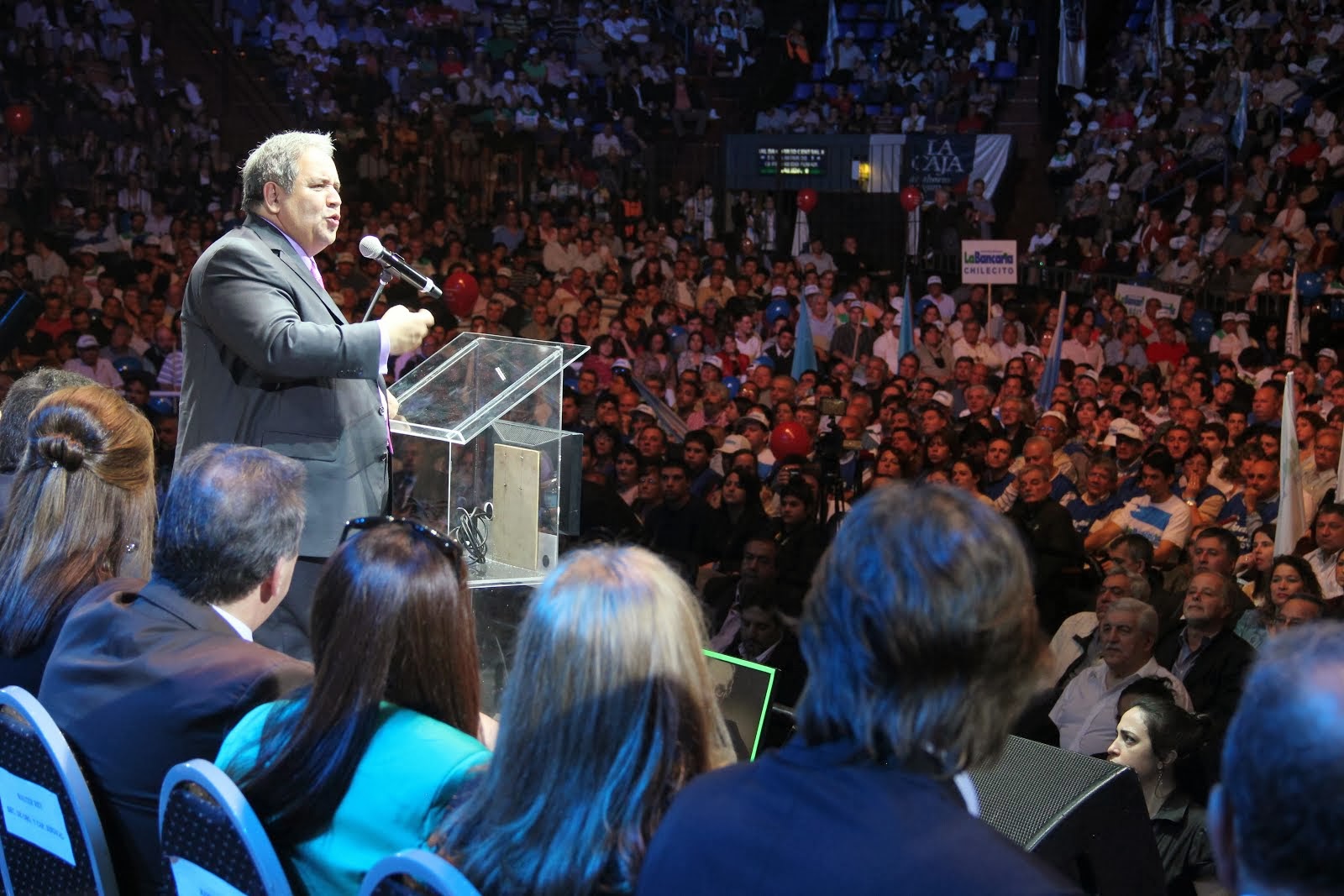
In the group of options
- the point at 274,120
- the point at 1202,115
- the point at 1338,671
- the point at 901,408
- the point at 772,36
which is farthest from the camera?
the point at 772,36

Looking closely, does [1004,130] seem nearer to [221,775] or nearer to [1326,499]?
[1326,499]

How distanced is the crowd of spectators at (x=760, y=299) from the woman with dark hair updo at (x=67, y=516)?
26.7 inches

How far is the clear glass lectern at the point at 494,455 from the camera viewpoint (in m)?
3.11

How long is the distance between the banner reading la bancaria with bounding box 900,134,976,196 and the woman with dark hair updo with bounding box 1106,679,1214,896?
1188cm

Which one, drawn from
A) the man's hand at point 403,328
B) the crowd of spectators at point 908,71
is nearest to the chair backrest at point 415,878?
the man's hand at point 403,328

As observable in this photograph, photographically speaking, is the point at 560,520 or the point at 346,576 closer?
the point at 346,576

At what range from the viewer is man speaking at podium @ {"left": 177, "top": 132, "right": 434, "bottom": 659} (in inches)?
107

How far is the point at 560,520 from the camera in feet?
10.5

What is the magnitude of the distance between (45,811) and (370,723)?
550 mm

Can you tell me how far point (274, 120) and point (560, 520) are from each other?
43.7 ft

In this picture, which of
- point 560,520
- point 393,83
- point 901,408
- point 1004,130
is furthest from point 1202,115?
point 560,520

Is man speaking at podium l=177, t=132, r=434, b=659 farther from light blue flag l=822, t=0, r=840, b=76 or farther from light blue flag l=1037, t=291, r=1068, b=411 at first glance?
light blue flag l=822, t=0, r=840, b=76

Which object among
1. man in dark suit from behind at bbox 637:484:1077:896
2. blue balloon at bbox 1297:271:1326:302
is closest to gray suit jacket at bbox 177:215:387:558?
man in dark suit from behind at bbox 637:484:1077:896

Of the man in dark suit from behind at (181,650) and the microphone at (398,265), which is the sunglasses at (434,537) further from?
the microphone at (398,265)
